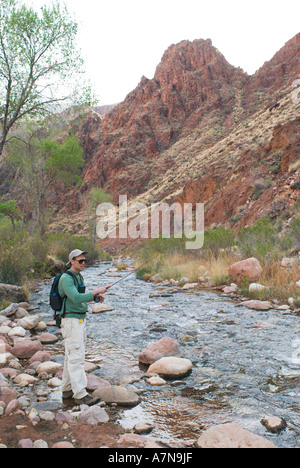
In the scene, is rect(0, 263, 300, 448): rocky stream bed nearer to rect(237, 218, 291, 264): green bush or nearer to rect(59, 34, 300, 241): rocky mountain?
rect(237, 218, 291, 264): green bush

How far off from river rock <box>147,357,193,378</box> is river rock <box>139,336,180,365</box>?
25 cm

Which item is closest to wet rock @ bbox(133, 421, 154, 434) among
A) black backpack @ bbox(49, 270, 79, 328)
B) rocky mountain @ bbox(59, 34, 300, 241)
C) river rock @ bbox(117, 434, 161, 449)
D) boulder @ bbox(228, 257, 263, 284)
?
river rock @ bbox(117, 434, 161, 449)

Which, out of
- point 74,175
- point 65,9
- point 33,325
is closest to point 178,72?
point 74,175

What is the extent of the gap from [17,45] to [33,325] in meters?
10.8

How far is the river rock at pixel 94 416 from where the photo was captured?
3109 mm

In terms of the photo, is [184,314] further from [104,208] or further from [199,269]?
[104,208]

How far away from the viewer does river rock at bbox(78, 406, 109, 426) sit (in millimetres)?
3109

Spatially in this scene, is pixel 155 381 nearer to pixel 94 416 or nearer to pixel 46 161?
pixel 94 416

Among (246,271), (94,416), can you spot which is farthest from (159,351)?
(246,271)

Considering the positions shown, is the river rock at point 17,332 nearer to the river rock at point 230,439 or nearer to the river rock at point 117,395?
the river rock at point 117,395

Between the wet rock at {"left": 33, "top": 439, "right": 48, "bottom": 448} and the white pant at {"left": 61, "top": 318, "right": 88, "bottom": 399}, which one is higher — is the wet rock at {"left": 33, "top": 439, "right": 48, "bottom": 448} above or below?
below
